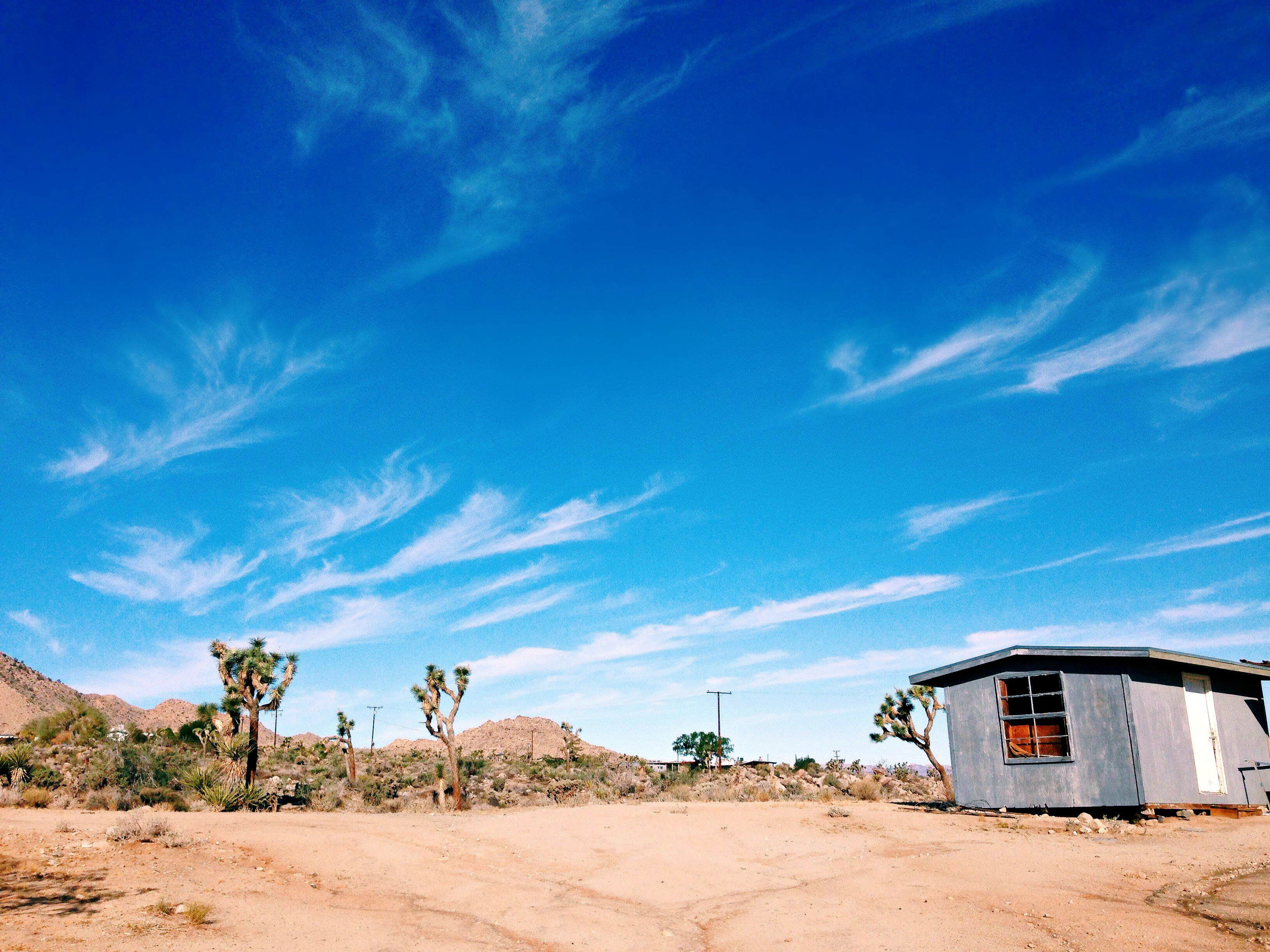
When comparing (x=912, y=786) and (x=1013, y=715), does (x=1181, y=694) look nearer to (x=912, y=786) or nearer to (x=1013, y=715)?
(x=1013, y=715)

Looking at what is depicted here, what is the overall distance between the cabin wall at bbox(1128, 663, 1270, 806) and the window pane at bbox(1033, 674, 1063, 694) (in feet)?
4.90

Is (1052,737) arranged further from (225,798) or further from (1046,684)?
(225,798)

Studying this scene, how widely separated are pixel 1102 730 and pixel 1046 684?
5.18 feet

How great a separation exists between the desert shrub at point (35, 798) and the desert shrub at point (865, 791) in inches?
908

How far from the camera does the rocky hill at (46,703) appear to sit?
69.9 meters

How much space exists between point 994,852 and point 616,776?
1053 inches

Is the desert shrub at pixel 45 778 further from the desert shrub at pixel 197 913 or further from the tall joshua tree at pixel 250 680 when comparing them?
the desert shrub at pixel 197 913

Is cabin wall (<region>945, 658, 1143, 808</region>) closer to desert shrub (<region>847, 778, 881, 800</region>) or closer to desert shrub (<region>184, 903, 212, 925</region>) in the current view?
desert shrub (<region>847, 778, 881, 800</region>)

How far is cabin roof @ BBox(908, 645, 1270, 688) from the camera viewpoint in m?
18.2

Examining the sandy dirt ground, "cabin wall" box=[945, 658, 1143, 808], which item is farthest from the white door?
"cabin wall" box=[945, 658, 1143, 808]

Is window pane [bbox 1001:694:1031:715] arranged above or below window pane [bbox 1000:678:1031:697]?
below

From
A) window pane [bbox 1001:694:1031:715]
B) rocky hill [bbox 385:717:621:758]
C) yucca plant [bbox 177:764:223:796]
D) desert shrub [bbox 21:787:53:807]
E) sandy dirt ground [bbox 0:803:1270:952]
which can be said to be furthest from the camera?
rocky hill [bbox 385:717:621:758]

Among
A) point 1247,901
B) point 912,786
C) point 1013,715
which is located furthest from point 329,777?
point 1247,901

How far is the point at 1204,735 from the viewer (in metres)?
19.7
